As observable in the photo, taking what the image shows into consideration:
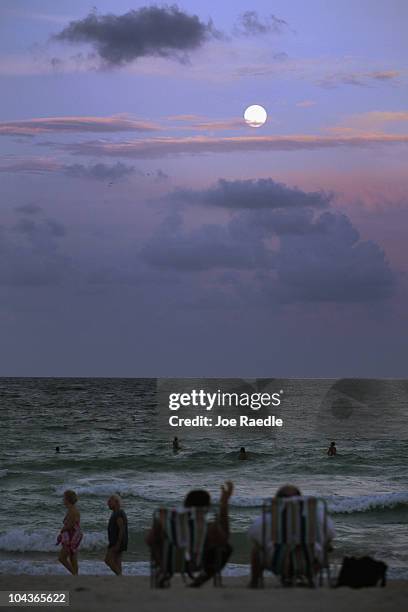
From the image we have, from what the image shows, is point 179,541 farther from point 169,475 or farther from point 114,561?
point 169,475

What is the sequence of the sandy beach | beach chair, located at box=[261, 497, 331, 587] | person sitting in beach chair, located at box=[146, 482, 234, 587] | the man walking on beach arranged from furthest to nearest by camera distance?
the man walking on beach < person sitting in beach chair, located at box=[146, 482, 234, 587] < beach chair, located at box=[261, 497, 331, 587] < the sandy beach

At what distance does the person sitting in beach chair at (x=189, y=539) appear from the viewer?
9969 mm

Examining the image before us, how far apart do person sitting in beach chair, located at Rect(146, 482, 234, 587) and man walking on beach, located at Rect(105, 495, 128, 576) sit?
511cm

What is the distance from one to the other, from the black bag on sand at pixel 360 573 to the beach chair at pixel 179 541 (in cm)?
142

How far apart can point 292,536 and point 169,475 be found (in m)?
31.0

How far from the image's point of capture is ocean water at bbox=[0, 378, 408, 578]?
21625mm

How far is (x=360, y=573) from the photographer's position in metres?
10.5

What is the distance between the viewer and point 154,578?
10.3 m

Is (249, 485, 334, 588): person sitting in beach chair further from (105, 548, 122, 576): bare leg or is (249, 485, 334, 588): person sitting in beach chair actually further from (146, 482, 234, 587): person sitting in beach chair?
(105, 548, 122, 576): bare leg

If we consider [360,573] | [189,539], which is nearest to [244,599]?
[189,539]

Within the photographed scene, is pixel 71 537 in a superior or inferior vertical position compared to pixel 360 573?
superior

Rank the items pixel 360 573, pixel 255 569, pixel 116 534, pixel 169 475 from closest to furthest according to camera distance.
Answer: pixel 255 569, pixel 360 573, pixel 116 534, pixel 169 475

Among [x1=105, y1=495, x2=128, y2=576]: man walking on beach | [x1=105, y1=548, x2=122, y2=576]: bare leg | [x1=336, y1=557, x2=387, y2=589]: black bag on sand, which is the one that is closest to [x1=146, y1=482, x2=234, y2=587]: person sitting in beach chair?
[x1=336, y1=557, x2=387, y2=589]: black bag on sand

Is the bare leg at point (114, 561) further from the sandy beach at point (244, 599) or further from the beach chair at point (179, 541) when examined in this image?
the beach chair at point (179, 541)
